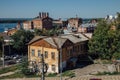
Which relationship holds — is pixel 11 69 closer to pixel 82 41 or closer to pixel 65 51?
pixel 65 51

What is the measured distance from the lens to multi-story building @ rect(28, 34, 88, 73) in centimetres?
4146

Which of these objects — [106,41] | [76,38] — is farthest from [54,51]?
[106,41]

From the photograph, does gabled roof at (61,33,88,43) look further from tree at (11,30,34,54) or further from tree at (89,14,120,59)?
tree at (11,30,34,54)

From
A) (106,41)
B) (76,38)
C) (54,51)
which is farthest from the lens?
(76,38)

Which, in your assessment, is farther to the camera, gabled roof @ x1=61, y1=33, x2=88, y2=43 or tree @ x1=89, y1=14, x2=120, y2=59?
gabled roof @ x1=61, y1=33, x2=88, y2=43

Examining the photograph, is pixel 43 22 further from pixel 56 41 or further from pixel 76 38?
pixel 56 41

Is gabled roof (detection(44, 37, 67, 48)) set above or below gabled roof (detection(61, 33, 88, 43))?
below

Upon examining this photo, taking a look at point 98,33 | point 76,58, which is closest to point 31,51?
point 76,58

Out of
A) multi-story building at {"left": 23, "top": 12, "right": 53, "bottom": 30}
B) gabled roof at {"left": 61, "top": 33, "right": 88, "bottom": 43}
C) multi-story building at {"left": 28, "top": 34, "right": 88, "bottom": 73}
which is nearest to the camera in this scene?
multi-story building at {"left": 28, "top": 34, "right": 88, "bottom": 73}

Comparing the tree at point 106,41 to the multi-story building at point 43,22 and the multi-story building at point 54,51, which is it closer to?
the multi-story building at point 54,51

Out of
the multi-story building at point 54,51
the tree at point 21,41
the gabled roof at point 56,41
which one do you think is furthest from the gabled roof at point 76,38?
the tree at point 21,41

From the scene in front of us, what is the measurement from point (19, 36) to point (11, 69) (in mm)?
14245

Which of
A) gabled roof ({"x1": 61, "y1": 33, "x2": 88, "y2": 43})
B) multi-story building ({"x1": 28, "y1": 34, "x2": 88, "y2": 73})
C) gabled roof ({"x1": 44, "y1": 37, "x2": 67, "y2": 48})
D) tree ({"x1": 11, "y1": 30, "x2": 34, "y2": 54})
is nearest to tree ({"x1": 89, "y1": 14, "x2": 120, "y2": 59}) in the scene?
gabled roof ({"x1": 61, "y1": 33, "x2": 88, "y2": 43})

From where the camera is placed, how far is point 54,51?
4178cm
